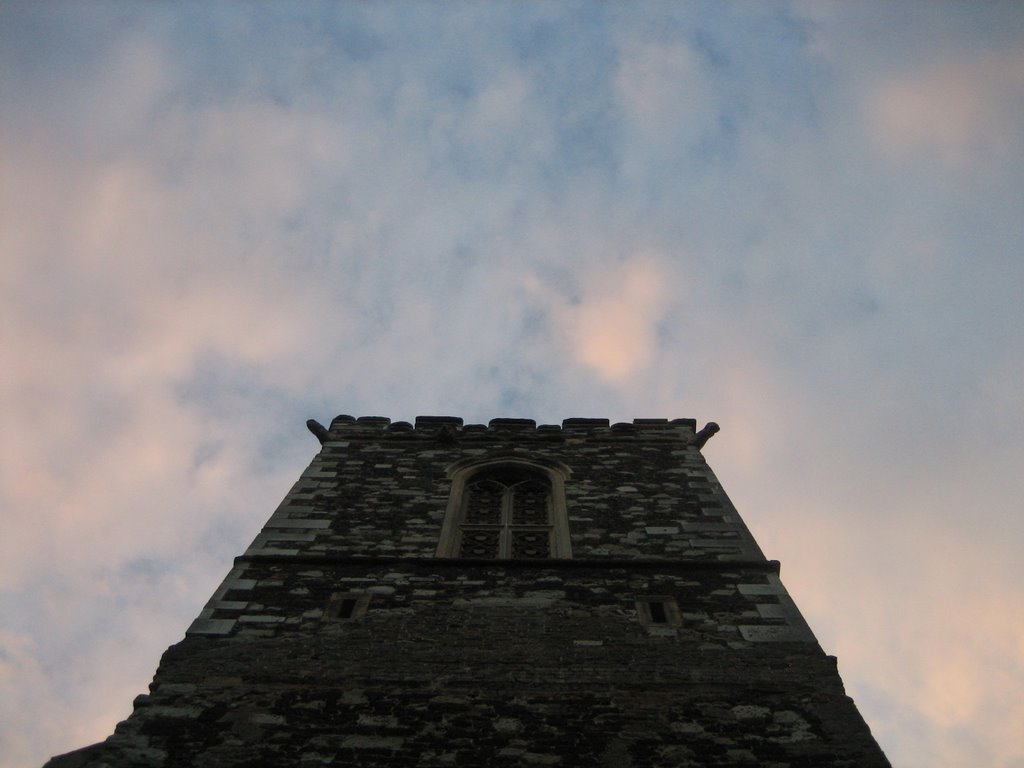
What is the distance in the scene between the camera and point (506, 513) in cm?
1219

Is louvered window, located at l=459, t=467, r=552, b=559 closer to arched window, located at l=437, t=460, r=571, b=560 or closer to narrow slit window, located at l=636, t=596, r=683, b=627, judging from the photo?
arched window, located at l=437, t=460, r=571, b=560

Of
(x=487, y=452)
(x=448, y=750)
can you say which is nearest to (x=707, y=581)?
(x=448, y=750)

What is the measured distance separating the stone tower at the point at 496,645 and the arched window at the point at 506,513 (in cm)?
4

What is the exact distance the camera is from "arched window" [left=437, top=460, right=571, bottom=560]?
10.9 m

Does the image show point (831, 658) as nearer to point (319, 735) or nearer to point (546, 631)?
point (546, 631)

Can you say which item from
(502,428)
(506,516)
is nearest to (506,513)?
(506,516)

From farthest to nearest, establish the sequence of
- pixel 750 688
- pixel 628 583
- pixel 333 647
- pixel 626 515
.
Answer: pixel 626 515
pixel 628 583
pixel 333 647
pixel 750 688

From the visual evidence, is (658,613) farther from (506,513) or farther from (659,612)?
(506,513)

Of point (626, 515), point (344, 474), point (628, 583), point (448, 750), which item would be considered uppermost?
point (344, 474)

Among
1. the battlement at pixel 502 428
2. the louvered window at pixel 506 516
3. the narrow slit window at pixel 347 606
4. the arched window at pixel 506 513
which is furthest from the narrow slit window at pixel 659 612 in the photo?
the battlement at pixel 502 428

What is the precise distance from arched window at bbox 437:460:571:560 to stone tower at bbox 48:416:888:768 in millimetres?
41

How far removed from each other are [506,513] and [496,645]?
3894 mm

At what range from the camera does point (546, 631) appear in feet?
28.2

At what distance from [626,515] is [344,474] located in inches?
149
